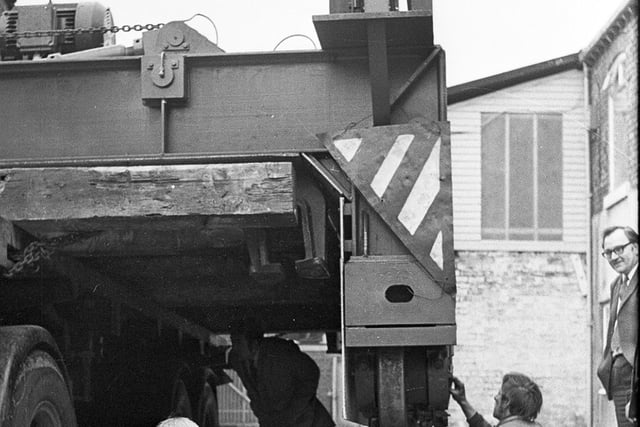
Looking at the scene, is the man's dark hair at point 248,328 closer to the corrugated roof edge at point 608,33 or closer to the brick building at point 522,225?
the corrugated roof edge at point 608,33

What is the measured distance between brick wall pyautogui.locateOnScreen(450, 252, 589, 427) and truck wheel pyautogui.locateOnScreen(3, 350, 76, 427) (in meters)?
15.2

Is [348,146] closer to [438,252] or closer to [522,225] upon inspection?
[438,252]

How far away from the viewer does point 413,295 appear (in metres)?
5.40

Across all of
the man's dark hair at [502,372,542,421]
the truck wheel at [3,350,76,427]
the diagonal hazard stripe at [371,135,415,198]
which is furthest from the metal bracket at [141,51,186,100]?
the man's dark hair at [502,372,542,421]

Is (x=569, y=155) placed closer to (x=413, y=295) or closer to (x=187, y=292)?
(x=187, y=292)

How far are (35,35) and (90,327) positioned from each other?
78.9 inches

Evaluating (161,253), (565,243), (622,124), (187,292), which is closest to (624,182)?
(622,124)

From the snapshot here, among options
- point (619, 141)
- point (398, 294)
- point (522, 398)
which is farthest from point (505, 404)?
point (619, 141)

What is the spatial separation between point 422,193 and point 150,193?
1272 mm

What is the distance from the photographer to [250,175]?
205 inches

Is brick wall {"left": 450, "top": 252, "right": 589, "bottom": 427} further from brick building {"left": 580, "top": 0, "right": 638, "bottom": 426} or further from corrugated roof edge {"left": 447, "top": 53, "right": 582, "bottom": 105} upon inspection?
corrugated roof edge {"left": 447, "top": 53, "right": 582, "bottom": 105}

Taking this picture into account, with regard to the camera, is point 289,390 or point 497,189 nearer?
point 289,390

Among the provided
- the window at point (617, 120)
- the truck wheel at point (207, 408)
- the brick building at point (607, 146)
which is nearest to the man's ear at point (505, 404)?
the truck wheel at point (207, 408)

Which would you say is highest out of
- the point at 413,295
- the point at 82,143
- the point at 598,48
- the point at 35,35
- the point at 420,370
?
the point at 598,48
